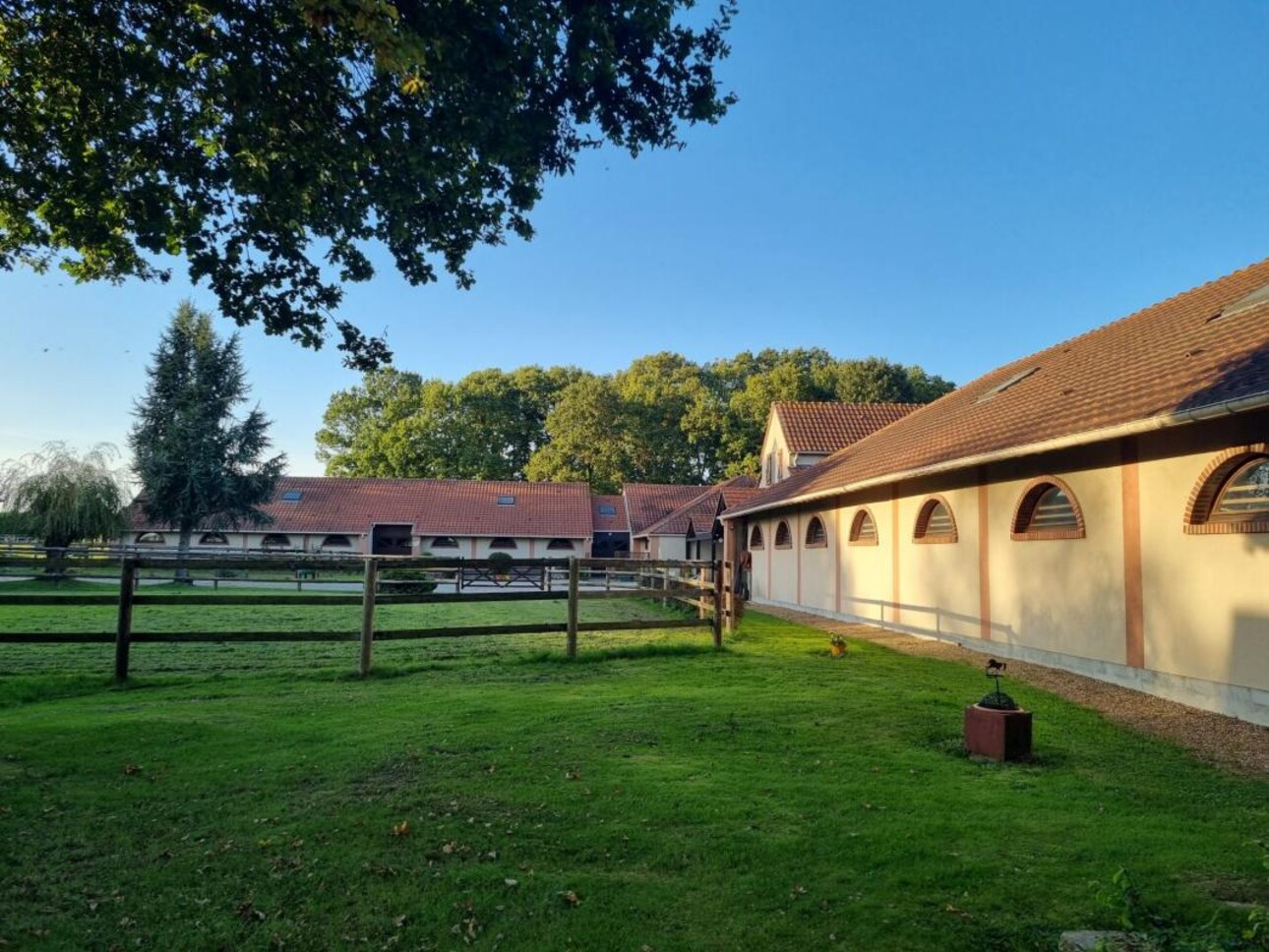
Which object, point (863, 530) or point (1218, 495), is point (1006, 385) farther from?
point (1218, 495)

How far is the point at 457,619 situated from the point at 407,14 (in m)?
13.0

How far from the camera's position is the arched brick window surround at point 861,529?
15.4 meters

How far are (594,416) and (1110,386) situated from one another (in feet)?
139

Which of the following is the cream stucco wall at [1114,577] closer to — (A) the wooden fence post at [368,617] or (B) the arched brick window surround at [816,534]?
(B) the arched brick window surround at [816,534]

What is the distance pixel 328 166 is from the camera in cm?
567

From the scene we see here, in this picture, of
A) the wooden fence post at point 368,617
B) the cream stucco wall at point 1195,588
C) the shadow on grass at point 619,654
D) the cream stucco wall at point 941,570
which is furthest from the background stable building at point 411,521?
the cream stucco wall at point 1195,588

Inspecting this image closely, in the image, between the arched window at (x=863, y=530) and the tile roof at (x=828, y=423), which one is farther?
the tile roof at (x=828, y=423)

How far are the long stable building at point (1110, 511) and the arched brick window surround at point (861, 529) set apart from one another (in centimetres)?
8

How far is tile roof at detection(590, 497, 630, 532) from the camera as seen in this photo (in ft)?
149

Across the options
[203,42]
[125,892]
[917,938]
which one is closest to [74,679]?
[125,892]

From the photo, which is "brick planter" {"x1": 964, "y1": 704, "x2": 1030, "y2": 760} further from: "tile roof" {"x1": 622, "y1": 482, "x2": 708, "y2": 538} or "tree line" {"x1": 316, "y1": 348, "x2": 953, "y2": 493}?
"tree line" {"x1": 316, "y1": 348, "x2": 953, "y2": 493}

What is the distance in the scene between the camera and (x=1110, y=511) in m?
8.95

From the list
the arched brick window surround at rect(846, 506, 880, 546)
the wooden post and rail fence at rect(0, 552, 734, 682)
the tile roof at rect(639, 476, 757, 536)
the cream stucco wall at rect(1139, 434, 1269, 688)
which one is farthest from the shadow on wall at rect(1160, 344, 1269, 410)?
the tile roof at rect(639, 476, 757, 536)

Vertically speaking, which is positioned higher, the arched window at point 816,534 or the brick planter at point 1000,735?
the arched window at point 816,534
